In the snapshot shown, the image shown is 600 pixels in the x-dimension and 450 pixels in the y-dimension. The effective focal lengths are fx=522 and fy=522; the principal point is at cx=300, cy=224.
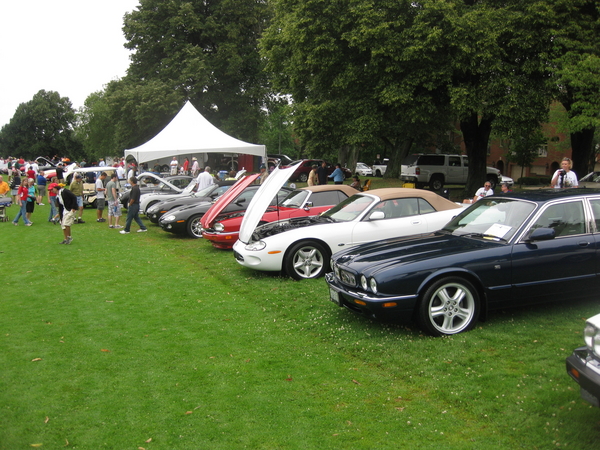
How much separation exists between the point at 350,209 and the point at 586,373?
6172 mm

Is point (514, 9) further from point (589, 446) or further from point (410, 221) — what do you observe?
point (589, 446)

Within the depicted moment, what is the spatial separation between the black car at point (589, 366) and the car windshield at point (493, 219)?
2494 millimetres

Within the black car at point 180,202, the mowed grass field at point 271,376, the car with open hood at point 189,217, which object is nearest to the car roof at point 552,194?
the mowed grass field at point 271,376

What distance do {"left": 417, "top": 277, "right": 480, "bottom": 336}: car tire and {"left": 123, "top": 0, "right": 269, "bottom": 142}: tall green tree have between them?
123 feet

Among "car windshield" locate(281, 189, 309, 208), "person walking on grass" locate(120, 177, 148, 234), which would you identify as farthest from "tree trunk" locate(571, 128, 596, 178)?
"person walking on grass" locate(120, 177, 148, 234)

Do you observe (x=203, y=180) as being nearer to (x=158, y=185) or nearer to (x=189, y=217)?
(x=158, y=185)

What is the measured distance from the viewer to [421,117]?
20.4 metres

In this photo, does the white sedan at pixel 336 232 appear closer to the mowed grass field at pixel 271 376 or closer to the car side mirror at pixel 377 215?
the car side mirror at pixel 377 215

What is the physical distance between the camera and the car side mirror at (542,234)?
5816 mm

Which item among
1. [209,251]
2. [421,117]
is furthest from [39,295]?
[421,117]

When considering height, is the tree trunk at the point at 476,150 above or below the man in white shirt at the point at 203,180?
above

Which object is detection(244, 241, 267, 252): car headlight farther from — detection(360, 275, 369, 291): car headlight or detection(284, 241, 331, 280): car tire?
detection(360, 275, 369, 291): car headlight

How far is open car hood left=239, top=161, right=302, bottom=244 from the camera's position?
9555 millimetres

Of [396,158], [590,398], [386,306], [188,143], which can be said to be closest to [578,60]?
[188,143]
